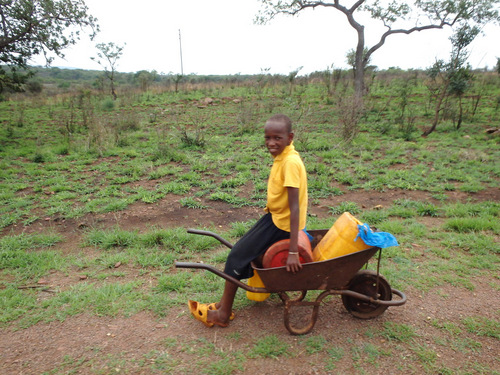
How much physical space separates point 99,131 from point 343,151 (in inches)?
267

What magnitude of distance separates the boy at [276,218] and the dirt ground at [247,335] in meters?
0.18

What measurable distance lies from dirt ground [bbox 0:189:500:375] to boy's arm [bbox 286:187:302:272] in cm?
70

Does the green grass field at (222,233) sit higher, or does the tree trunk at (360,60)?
the tree trunk at (360,60)

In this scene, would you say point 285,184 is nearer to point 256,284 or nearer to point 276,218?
point 276,218

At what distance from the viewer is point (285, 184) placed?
2.23m

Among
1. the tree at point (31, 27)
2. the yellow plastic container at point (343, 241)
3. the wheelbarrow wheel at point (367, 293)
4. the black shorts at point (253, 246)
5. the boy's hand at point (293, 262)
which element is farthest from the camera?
the tree at point (31, 27)

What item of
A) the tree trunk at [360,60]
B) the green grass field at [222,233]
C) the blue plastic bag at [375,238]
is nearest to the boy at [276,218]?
the green grass field at [222,233]

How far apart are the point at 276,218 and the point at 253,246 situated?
29 centimetres

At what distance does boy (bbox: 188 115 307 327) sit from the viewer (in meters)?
2.26

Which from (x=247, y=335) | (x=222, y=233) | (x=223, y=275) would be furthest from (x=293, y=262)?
(x=222, y=233)

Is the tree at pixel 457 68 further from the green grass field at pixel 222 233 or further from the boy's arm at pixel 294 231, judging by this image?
the boy's arm at pixel 294 231

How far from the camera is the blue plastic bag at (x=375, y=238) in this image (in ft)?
7.35

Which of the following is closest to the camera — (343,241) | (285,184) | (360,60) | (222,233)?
(285,184)

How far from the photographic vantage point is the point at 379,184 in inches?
235
